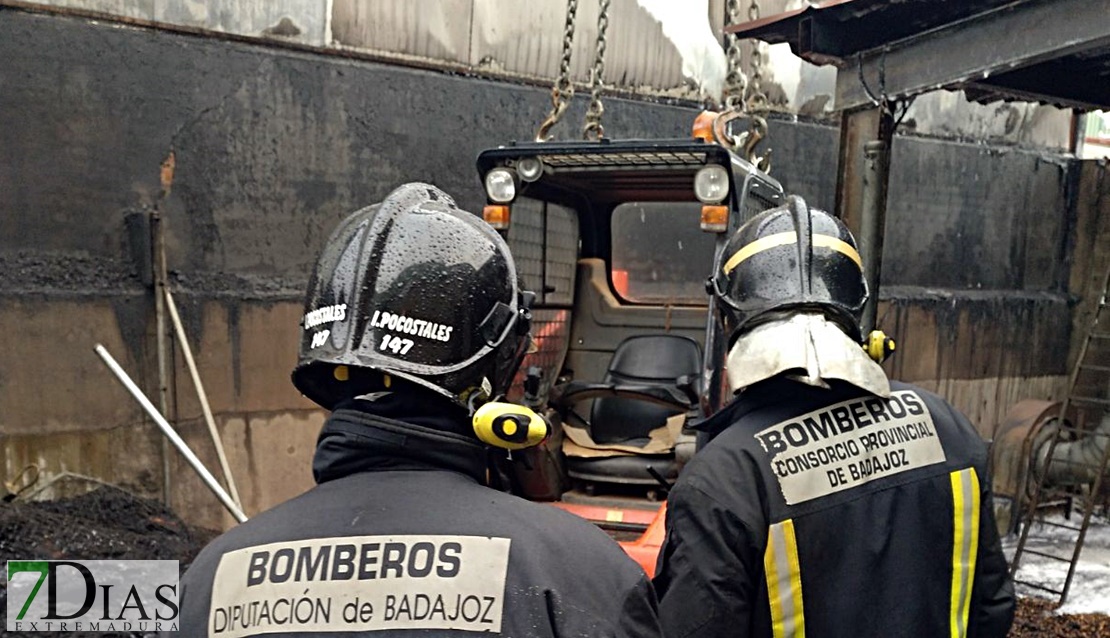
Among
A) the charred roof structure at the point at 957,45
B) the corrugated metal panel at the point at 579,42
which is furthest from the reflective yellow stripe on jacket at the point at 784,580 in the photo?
the corrugated metal panel at the point at 579,42

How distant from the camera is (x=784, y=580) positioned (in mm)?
1814

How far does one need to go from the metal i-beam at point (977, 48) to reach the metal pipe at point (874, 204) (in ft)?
0.96

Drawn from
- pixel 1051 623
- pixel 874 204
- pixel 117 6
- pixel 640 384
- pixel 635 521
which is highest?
pixel 117 6

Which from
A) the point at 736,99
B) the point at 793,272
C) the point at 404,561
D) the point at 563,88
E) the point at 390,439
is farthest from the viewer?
the point at 563,88

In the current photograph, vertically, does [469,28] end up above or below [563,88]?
above

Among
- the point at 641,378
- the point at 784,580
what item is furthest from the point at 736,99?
the point at 784,580

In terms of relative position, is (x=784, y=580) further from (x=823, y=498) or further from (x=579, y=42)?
(x=579, y=42)

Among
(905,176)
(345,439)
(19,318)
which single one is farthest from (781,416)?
(905,176)

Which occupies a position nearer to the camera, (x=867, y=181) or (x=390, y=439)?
(x=390, y=439)

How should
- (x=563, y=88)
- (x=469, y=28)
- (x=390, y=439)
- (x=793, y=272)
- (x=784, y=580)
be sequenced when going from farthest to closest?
(x=469, y=28), (x=563, y=88), (x=793, y=272), (x=784, y=580), (x=390, y=439)

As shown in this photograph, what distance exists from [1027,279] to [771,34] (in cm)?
617

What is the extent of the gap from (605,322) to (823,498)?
13.2 ft

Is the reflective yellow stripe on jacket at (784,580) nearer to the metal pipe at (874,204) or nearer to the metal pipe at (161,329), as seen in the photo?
the metal pipe at (874,204)

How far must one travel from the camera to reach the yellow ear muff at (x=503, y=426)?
1324 millimetres
